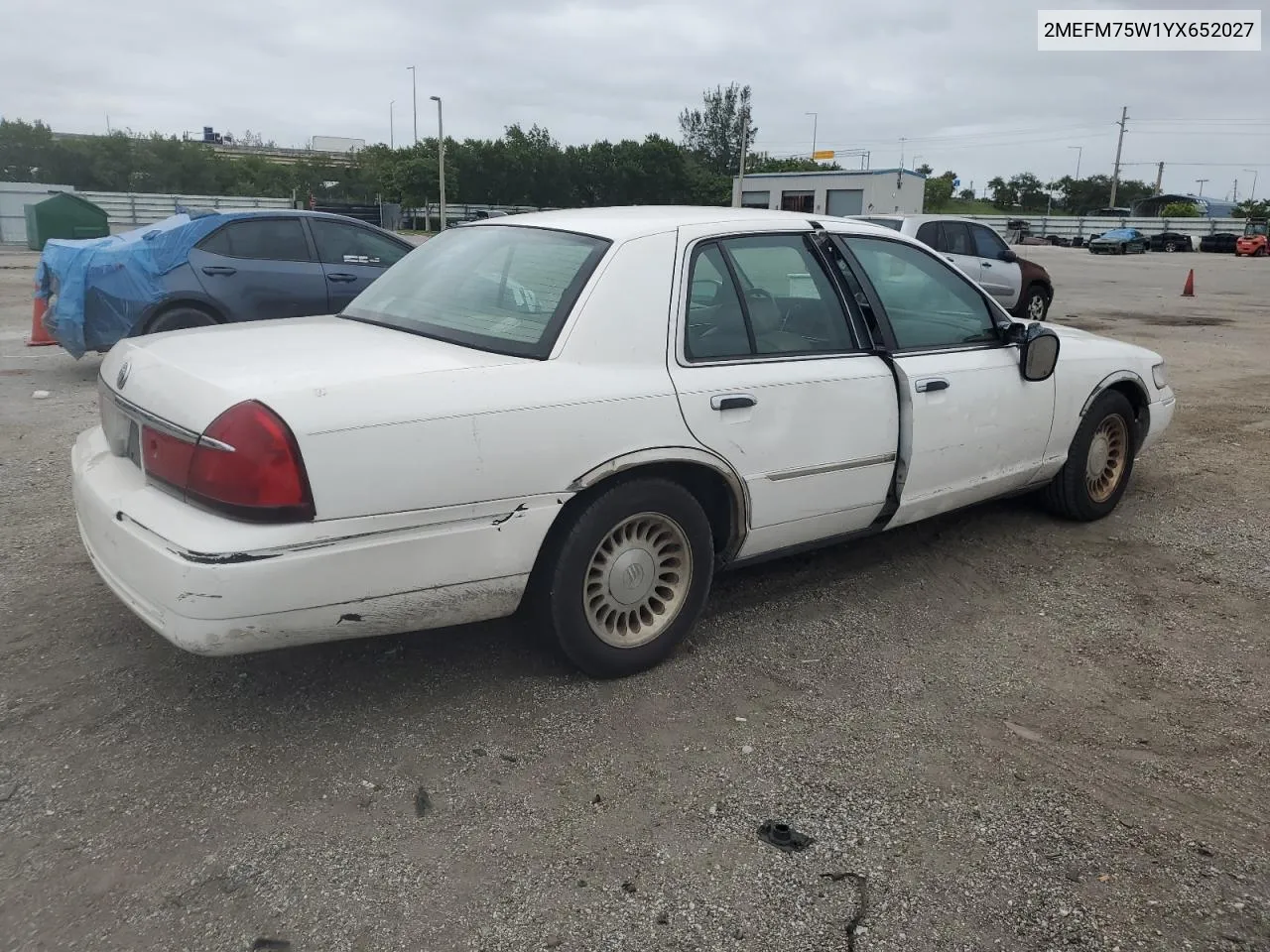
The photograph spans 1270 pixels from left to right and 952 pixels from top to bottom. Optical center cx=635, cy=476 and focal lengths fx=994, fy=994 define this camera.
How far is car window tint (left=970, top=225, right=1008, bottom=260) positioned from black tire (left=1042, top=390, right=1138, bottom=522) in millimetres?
9829

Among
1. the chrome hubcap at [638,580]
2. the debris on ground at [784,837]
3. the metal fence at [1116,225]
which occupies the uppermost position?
the metal fence at [1116,225]

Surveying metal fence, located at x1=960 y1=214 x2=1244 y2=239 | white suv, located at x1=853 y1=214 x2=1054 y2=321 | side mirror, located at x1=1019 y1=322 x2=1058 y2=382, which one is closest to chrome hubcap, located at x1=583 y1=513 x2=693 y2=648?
side mirror, located at x1=1019 y1=322 x2=1058 y2=382

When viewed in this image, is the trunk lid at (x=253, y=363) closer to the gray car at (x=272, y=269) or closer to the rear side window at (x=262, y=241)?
the gray car at (x=272, y=269)

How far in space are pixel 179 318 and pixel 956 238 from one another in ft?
33.9


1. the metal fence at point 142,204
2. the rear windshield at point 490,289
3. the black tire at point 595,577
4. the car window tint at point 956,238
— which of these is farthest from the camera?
the metal fence at point 142,204

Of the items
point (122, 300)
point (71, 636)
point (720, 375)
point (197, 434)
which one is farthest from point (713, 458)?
point (122, 300)

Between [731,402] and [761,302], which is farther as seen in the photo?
[761,302]

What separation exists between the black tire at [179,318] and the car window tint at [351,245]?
1126 mm

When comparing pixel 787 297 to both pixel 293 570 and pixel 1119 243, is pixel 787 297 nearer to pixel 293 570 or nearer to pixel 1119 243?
pixel 293 570

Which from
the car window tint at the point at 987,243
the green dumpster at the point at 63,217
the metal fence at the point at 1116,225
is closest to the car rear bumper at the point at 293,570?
the car window tint at the point at 987,243

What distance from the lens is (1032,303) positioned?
14875 millimetres

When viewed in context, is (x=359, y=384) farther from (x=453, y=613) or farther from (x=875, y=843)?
(x=875, y=843)

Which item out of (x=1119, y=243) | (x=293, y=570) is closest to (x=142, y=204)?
(x=293, y=570)

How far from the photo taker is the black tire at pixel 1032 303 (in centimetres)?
1461
